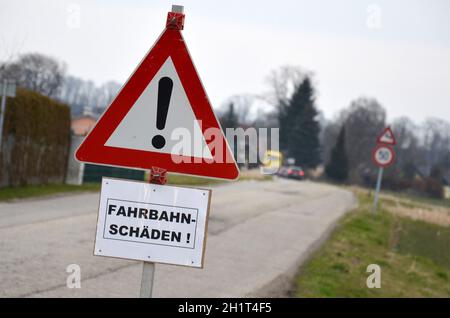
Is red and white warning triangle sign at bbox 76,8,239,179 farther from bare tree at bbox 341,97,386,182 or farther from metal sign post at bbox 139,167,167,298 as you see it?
bare tree at bbox 341,97,386,182

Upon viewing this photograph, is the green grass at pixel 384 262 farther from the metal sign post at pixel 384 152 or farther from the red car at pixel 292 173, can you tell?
the red car at pixel 292 173

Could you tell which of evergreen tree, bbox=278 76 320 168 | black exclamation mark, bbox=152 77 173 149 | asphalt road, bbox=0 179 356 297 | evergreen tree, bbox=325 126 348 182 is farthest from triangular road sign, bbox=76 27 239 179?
evergreen tree, bbox=278 76 320 168

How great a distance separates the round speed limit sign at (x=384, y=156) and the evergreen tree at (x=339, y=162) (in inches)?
1536

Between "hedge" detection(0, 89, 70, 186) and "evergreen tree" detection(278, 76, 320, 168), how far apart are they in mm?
46134

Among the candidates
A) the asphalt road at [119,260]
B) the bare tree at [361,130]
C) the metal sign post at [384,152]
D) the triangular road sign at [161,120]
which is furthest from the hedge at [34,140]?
the bare tree at [361,130]

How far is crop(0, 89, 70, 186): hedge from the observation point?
60.8 feet

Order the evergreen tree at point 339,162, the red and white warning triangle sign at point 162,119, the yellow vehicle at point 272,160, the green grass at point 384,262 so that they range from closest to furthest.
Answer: the red and white warning triangle sign at point 162,119, the yellow vehicle at point 272,160, the green grass at point 384,262, the evergreen tree at point 339,162

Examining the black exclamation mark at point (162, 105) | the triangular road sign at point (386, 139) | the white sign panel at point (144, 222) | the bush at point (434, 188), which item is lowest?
the bush at point (434, 188)

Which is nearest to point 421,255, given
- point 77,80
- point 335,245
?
point 335,245

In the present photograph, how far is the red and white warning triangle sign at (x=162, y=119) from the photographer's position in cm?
346

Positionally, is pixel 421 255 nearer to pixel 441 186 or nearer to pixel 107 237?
pixel 441 186

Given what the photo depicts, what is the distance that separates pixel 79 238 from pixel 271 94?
2503 inches

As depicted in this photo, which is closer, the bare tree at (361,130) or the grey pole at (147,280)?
the grey pole at (147,280)

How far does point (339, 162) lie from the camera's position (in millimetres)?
58969
